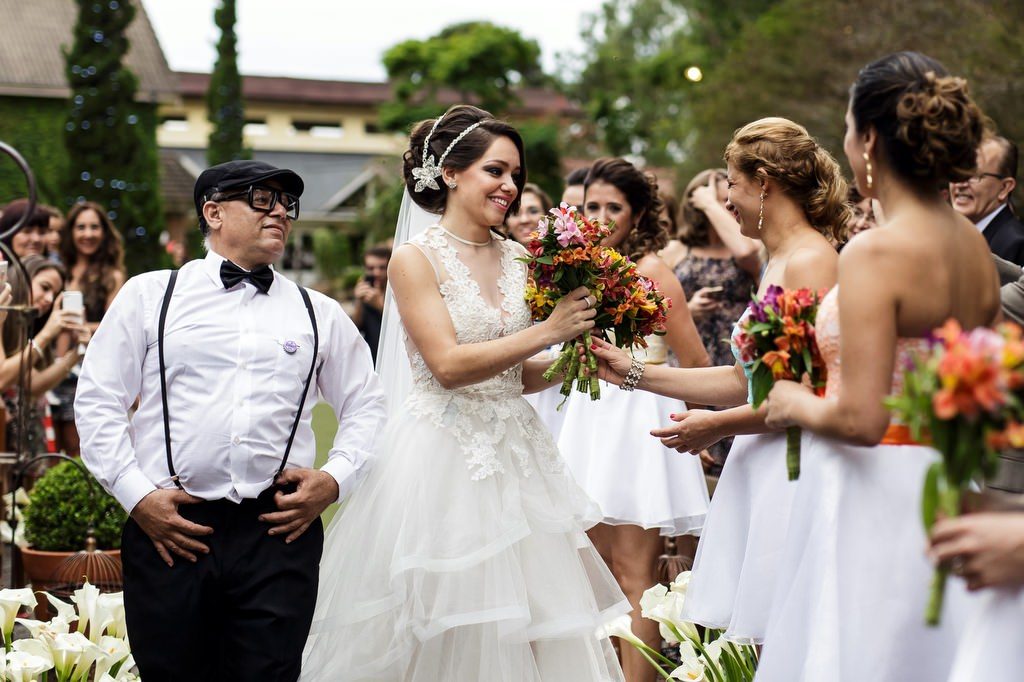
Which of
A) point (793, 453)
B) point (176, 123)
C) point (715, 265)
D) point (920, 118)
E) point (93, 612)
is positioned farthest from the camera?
point (176, 123)

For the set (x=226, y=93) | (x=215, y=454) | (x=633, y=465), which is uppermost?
(x=226, y=93)

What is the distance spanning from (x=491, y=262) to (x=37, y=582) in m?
3.28

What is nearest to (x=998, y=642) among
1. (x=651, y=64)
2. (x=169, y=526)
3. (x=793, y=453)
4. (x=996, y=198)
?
(x=793, y=453)

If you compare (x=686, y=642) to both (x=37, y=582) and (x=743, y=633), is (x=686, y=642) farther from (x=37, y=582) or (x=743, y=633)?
(x=37, y=582)

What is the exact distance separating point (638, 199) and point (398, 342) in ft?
5.56

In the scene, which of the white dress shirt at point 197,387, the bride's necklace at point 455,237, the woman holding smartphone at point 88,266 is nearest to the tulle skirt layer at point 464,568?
the white dress shirt at point 197,387

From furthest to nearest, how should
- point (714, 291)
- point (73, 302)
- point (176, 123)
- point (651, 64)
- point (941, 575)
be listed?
point (176, 123), point (651, 64), point (714, 291), point (73, 302), point (941, 575)

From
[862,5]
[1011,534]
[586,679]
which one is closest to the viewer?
[1011,534]

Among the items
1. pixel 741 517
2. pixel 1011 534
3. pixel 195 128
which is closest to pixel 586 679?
pixel 741 517

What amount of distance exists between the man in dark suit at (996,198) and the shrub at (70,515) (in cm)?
472

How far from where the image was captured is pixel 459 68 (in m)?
41.8

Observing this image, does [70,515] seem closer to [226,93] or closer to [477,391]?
[477,391]

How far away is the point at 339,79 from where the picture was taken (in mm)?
62906

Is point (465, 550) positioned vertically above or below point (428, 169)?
below
